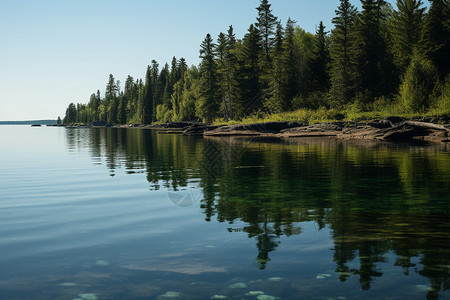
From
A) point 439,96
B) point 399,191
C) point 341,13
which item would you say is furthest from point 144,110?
point 399,191

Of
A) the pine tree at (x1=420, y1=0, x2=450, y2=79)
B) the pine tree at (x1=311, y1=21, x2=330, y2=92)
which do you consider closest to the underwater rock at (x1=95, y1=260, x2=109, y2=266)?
the pine tree at (x1=420, y1=0, x2=450, y2=79)

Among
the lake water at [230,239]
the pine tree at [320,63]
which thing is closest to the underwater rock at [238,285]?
the lake water at [230,239]

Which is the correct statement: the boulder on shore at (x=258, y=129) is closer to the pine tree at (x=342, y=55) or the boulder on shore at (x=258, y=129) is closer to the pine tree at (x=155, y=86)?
the pine tree at (x=342, y=55)

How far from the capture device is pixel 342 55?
2335 inches

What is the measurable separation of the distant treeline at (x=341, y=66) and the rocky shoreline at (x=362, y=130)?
5.24m

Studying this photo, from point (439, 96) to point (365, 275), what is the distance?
42338 millimetres

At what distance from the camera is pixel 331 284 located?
4375 millimetres

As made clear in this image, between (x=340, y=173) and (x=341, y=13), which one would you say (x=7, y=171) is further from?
(x=341, y=13)

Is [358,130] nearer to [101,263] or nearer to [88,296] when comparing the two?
[101,263]

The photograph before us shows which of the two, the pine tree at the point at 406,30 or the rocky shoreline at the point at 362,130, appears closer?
the rocky shoreline at the point at 362,130

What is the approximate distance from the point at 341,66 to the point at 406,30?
33.7ft

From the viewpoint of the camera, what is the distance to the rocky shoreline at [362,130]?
33.6 meters

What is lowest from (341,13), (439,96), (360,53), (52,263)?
(52,263)

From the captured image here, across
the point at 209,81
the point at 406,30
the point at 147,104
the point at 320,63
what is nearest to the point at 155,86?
the point at 147,104
